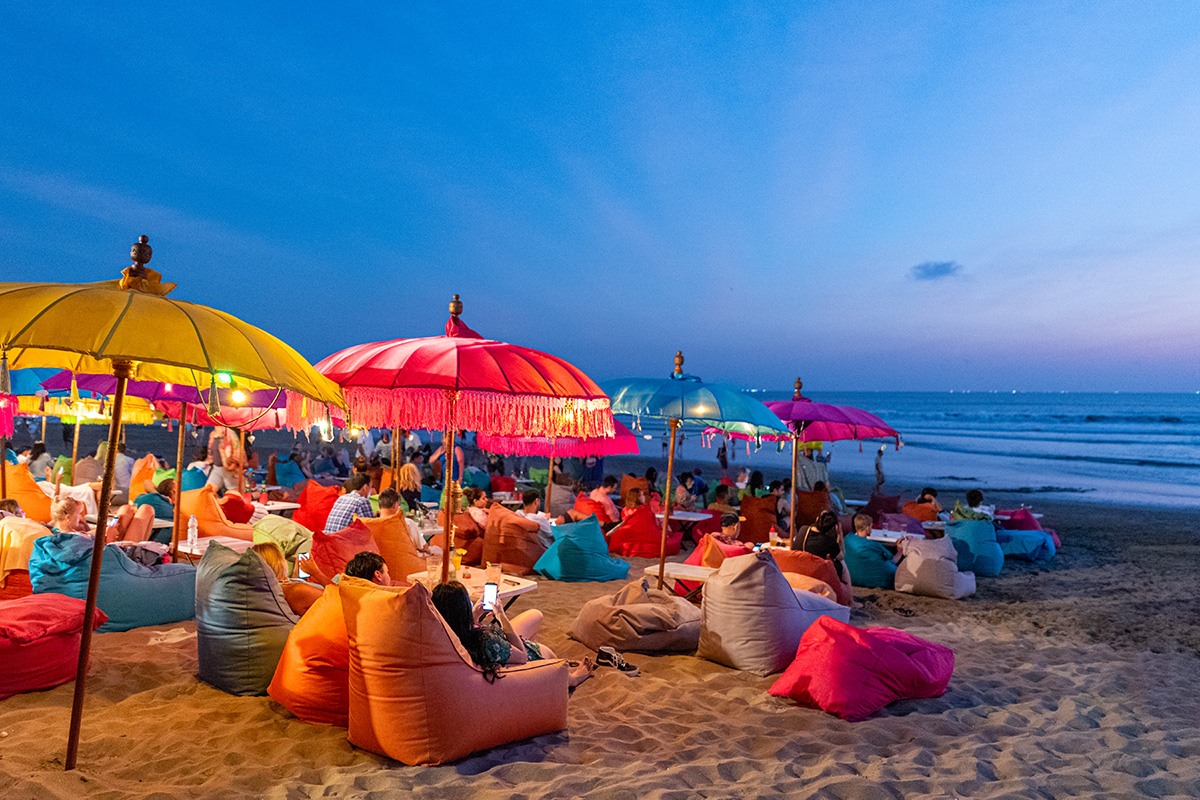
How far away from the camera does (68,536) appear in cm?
490

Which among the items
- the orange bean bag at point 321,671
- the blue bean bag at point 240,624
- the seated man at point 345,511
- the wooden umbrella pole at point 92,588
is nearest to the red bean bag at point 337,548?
the seated man at point 345,511

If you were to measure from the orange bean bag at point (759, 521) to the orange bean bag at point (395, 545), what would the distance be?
4.53 meters

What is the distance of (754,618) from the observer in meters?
4.83

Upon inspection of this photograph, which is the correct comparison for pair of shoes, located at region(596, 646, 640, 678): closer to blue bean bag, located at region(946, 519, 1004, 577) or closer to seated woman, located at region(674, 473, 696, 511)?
blue bean bag, located at region(946, 519, 1004, 577)

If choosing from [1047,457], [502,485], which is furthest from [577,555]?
[1047,457]

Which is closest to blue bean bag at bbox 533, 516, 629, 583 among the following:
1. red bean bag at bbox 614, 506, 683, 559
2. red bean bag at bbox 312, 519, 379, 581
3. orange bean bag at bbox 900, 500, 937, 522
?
red bean bag at bbox 614, 506, 683, 559

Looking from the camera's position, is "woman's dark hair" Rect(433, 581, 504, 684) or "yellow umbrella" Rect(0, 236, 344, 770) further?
"woman's dark hair" Rect(433, 581, 504, 684)

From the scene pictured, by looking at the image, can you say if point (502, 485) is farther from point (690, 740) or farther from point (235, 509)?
point (690, 740)

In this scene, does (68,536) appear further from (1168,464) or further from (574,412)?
(1168,464)

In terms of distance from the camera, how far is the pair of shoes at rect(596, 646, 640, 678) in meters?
4.73

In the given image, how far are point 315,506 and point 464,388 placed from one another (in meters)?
5.27

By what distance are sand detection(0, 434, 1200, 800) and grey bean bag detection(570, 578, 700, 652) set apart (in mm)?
122

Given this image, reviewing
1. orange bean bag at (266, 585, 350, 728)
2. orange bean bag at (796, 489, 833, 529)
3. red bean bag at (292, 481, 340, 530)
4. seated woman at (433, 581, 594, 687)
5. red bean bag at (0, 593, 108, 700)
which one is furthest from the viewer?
orange bean bag at (796, 489, 833, 529)

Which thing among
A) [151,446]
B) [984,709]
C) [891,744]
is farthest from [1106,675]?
[151,446]
